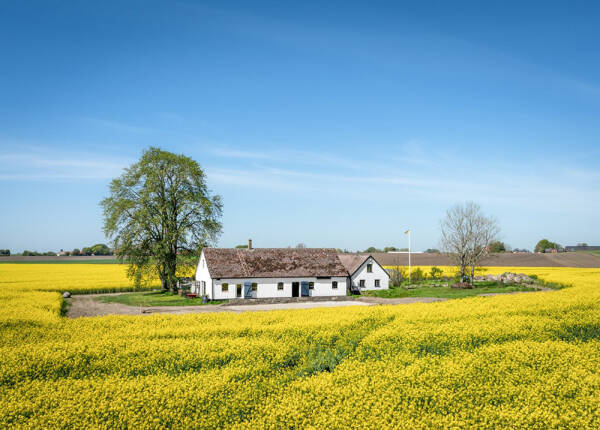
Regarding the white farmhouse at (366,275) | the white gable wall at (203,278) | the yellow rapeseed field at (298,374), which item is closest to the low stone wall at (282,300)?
the white gable wall at (203,278)

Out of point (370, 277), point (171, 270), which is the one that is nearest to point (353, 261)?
point (370, 277)

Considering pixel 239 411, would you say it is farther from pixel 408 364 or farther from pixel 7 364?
pixel 7 364

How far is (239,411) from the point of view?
9836 millimetres

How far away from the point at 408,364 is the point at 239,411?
5644 millimetres

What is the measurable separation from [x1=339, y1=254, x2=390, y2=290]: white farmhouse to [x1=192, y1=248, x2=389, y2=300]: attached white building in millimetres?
814

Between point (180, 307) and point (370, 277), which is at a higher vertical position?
point (370, 277)

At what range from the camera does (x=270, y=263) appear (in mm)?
47375

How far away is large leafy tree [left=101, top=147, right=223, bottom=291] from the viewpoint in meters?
48.0

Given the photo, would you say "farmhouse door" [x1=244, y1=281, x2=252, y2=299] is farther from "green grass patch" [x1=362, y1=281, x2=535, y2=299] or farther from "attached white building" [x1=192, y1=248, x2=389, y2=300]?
"green grass patch" [x1=362, y1=281, x2=535, y2=299]

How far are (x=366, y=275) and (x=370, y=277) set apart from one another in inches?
23.7

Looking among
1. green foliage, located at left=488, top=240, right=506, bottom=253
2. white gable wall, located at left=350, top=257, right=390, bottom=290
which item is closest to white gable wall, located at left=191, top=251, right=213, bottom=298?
white gable wall, located at left=350, top=257, right=390, bottom=290

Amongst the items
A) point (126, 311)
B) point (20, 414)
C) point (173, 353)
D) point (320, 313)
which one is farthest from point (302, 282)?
point (20, 414)

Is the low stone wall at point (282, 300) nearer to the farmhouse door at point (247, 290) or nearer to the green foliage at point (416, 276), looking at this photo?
the farmhouse door at point (247, 290)

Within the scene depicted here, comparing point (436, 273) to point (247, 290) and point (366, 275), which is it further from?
point (247, 290)
